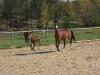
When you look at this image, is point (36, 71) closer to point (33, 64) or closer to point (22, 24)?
point (33, 64)

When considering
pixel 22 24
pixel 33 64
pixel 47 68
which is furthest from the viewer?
pixel 22 24

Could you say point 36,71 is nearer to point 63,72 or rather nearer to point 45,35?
point 63,72

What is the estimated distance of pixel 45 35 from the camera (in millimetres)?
27016

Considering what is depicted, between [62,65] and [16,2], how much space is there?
59.0m

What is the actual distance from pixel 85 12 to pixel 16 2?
1737 cm

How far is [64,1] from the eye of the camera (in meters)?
65.9

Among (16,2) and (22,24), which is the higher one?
(16,2)

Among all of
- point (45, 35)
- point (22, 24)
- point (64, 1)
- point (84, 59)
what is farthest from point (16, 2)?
point (84, 59)

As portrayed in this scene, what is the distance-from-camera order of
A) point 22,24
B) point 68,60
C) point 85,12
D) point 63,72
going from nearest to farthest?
point 63,72, point 68,60, point 85,12, point 22,24

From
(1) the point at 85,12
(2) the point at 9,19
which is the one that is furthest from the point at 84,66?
(2) the point at 9,19

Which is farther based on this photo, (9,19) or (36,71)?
(9,19)

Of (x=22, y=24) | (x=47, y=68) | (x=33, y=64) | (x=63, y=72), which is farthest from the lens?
(x=22, y=24)

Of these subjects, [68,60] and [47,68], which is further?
[68,60]

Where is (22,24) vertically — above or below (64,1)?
below
